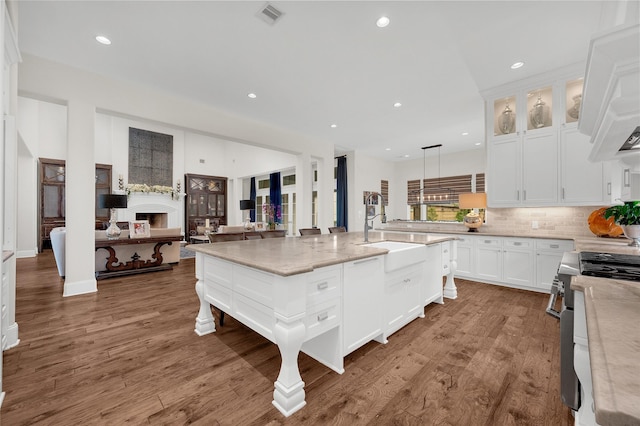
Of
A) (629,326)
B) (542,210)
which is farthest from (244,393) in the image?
A: (542,210)

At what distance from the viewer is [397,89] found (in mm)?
3922

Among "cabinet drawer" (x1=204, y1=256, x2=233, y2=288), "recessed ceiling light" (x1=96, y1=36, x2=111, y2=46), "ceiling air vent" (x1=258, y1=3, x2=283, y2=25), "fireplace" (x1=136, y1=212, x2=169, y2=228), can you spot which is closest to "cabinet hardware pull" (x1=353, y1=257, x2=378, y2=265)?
"cabinet drawer" (x1=204, y1=256, x2=233, y2=288)

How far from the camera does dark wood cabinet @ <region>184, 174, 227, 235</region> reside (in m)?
10.0

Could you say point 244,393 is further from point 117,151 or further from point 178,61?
point 117,151

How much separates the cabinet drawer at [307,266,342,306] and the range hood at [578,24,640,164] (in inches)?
57.1

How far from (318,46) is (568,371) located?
130 inches

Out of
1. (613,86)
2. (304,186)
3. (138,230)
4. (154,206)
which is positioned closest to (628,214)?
(613,86)

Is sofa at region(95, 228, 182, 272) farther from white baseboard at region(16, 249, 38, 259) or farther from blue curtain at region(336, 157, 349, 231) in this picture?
blue curtain at region(336, 157, 349, 231)

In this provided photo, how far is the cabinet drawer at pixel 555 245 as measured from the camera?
334 cm

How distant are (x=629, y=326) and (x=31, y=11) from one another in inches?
175

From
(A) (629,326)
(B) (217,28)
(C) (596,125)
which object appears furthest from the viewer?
(B) (217,28)

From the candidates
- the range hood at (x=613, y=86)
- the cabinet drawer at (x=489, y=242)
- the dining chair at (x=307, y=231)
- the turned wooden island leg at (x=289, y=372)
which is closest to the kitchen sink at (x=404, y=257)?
the turned wooden island leg at (x=289, y=372)

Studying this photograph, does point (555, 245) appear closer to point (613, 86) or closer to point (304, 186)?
point (613, 86)

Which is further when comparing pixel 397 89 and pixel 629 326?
pixel 397 89
